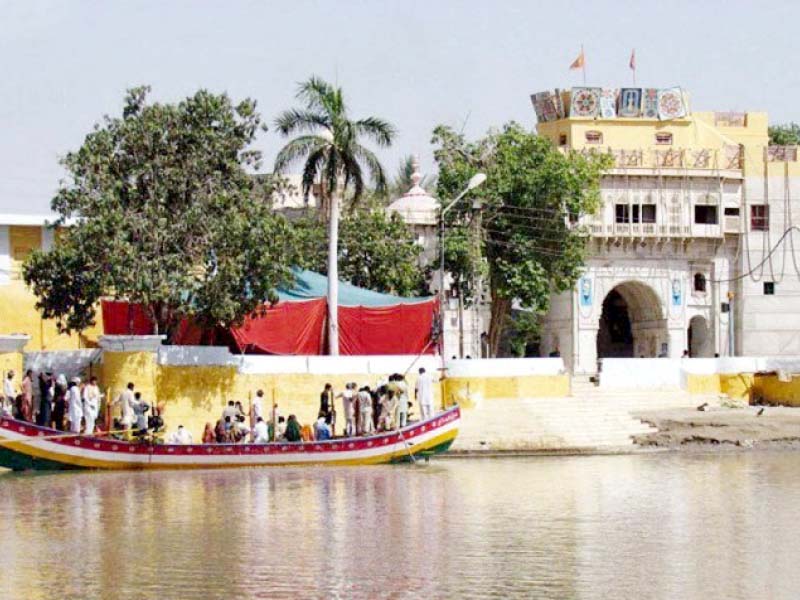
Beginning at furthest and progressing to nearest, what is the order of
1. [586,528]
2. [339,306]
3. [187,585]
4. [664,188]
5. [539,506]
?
[664,188]
[339,306]
[539,506]
[586,528]
[187,585]

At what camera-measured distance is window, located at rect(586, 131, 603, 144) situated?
59344mm

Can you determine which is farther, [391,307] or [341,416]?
[391,307]

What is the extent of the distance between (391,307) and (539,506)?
1562 centimetres

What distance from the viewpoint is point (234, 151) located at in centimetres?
3772

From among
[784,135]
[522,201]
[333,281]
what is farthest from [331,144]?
[784,135]

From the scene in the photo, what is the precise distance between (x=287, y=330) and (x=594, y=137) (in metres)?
22.4

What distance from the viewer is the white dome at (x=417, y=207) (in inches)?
2441

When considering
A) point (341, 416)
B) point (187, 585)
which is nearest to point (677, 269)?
point (341, 416)

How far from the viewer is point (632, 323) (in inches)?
2470

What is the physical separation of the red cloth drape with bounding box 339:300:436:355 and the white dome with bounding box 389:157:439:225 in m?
17.9

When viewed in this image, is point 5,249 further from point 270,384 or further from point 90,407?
point 90,407

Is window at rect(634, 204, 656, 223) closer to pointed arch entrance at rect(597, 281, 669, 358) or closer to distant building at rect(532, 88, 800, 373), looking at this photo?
distant building at rect(532, 88, 800, 373)

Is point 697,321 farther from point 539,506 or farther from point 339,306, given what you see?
point 539,506

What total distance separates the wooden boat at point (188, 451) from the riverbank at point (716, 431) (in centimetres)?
827
